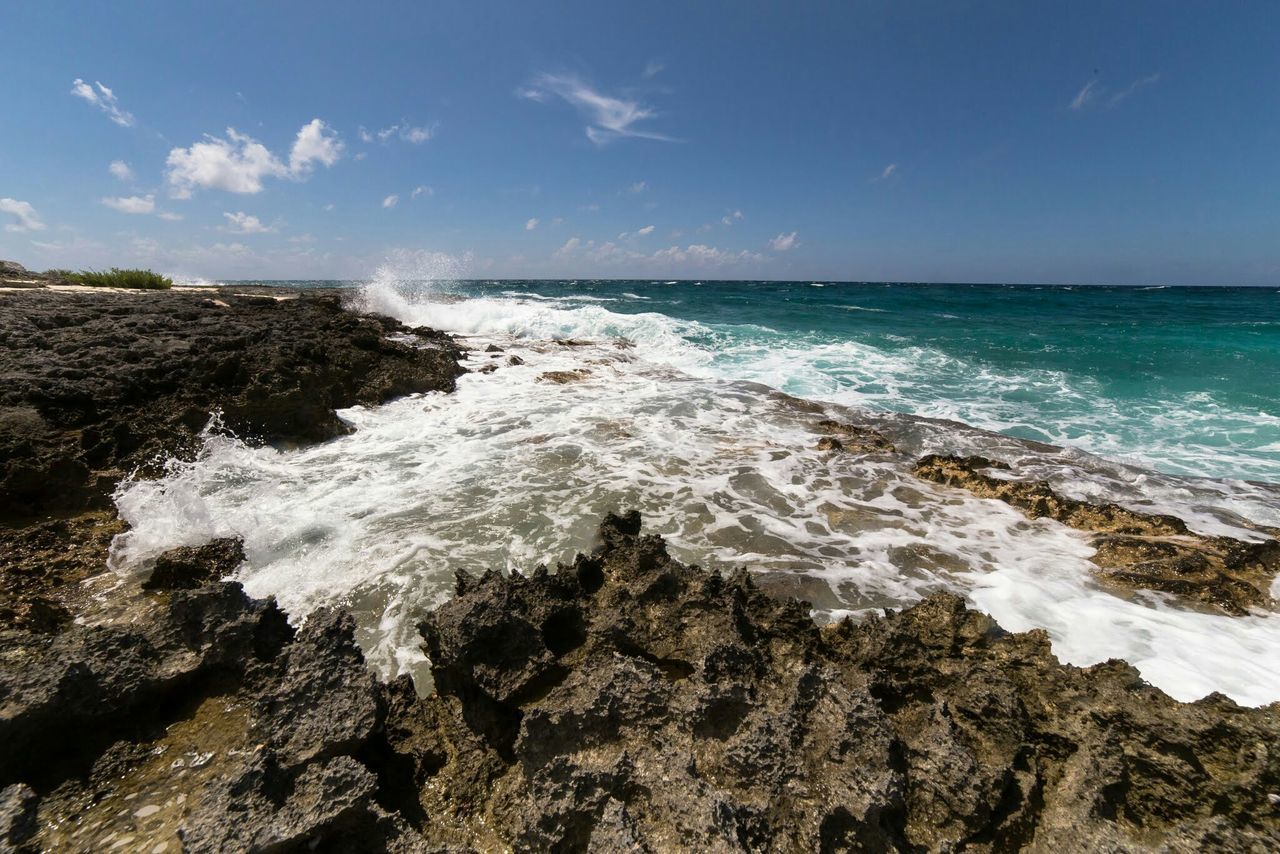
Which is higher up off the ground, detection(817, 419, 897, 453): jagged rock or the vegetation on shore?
the vegetation on shore

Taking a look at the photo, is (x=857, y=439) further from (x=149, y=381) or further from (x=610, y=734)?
(x=149, y=381)

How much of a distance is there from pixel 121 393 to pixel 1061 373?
21.8 metres

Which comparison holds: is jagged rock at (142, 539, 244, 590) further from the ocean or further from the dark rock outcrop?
the dark rock outcrop

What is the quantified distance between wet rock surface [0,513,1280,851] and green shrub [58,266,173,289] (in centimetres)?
2384

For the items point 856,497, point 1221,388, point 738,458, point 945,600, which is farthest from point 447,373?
point 1221,388

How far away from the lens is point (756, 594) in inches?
146

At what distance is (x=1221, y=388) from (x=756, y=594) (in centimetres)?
1755

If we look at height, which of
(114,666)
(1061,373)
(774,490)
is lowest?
(774,490)

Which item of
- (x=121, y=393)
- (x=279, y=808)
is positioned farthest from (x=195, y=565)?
(x=121, y=393)

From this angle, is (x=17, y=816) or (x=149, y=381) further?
(x=149, y=381)

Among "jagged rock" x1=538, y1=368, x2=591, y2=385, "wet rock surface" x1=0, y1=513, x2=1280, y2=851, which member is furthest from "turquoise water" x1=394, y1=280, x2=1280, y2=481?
"wet rock surface" x1=0, y1=513, x2=1280, y2=851

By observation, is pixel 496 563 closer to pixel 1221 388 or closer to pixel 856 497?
pixel 856 497

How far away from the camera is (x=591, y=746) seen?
7.69 ft

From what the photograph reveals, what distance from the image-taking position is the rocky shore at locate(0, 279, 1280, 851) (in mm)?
2061
